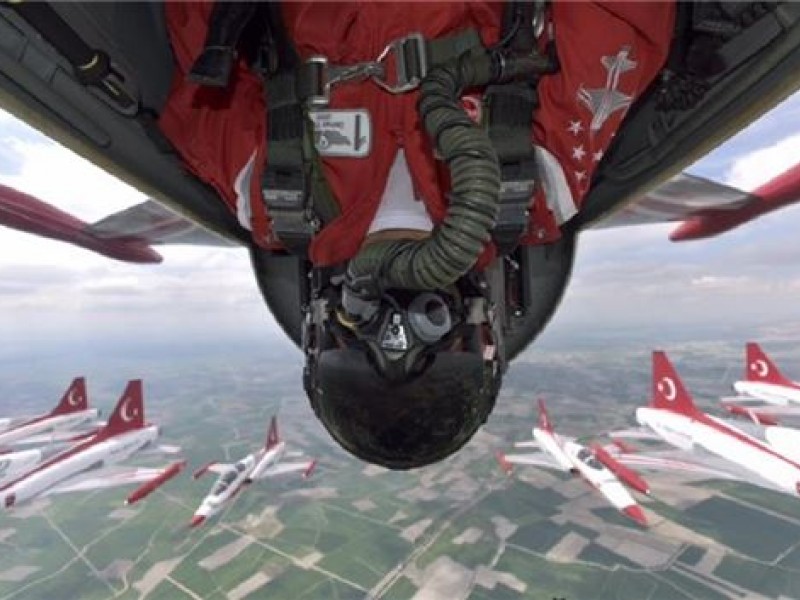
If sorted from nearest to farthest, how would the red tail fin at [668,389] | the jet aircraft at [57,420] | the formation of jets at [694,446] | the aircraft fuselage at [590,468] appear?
the formation of jets at [694,446] → the aircraft fuselage at [590,468] → the red tail fin at [668,389] → the jet aircraft at [57,420]

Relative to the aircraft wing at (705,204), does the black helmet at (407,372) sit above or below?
below

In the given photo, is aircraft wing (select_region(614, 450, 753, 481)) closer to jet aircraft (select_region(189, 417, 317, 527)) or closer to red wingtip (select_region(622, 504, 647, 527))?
red wingtip (select_region(622, 504, 647, 527))

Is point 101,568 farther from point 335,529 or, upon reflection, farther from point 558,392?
point 558,392

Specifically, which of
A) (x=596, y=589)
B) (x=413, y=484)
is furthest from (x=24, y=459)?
(x=413, y=484)

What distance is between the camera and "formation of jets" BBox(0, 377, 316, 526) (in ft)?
43.2

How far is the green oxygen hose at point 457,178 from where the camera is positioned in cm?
75

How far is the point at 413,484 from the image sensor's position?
40.3 metres

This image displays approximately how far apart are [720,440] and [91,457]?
17656 mm

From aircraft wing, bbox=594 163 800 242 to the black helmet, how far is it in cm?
84

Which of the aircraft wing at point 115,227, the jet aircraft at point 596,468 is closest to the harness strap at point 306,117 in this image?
the aircraft wing at point 115,227

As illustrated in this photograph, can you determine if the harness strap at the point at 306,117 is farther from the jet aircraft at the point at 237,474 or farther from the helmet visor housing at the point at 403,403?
the jet aircraft at the point at 237,474

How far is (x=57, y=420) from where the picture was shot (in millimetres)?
18219

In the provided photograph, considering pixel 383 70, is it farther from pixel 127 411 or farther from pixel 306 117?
pixel 127 411

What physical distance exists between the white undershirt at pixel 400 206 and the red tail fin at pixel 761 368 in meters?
20.7
